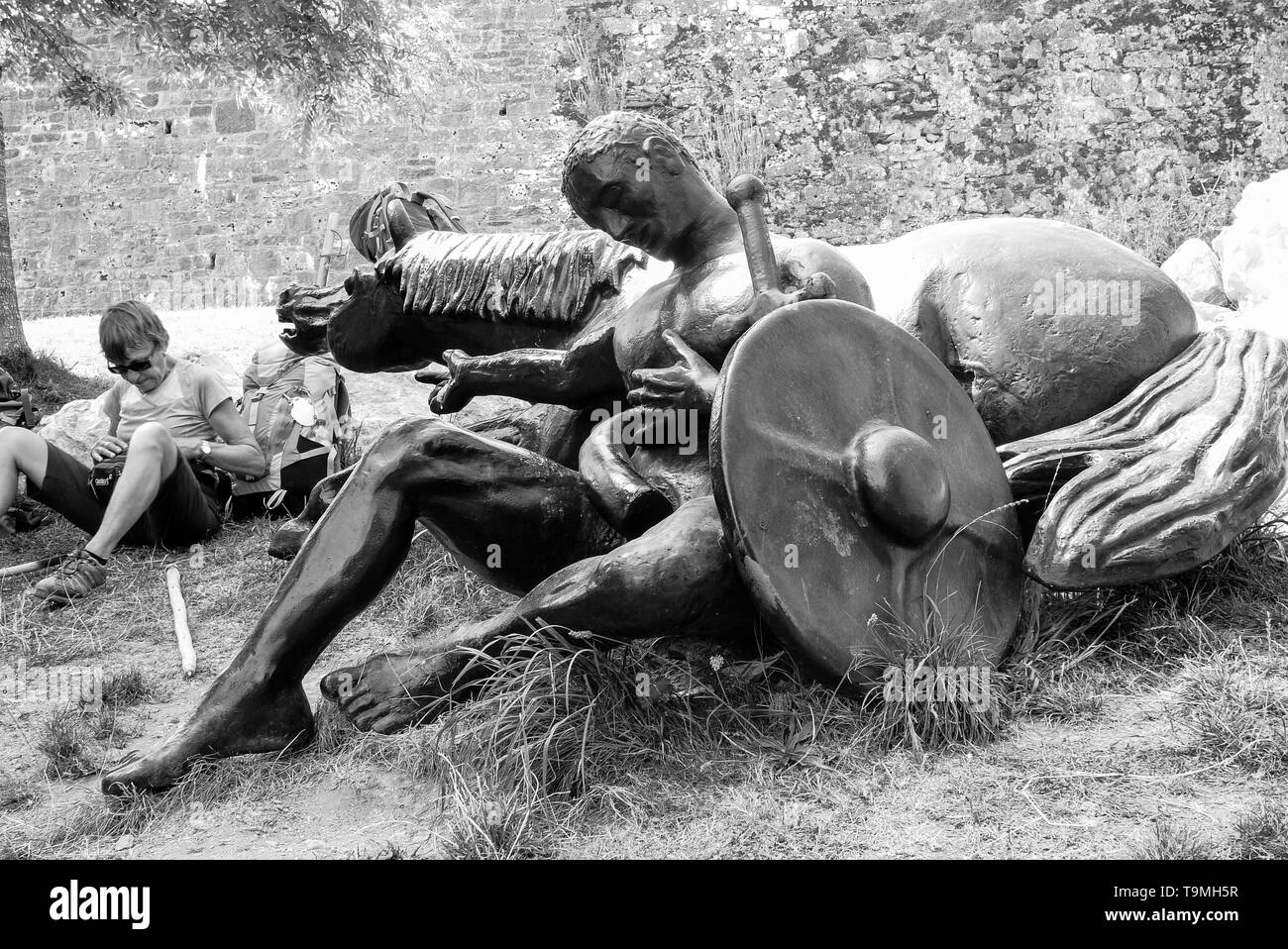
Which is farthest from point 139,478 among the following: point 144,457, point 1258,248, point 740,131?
point 740,131

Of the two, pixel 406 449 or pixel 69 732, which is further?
pixel 69 732

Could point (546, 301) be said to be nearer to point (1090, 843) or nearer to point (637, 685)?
point (637, 685)

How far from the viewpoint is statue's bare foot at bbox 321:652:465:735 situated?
10.3 ft

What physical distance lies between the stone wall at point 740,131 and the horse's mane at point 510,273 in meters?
9.58

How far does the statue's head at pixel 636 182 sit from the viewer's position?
3.35 metres

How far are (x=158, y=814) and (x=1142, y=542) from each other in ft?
7.64

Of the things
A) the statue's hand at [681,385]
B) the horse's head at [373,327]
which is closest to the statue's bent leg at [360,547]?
the statue's hand at [681,385]

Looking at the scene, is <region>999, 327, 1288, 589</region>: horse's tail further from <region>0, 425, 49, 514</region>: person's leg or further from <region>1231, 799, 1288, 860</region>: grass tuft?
<region>0, 425, 49, 514</region>: person's leg

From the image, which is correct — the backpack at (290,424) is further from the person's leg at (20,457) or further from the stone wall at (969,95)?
the stone wall at (969,95)

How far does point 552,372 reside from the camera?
3691 mm

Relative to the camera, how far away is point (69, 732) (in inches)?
139

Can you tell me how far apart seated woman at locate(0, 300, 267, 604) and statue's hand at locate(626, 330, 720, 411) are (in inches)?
122

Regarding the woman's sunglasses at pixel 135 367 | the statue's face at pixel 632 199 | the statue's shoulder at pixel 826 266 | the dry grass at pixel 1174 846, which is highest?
the statue's face at pixel 632 199
